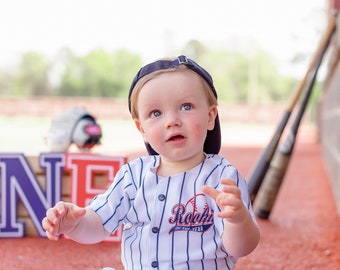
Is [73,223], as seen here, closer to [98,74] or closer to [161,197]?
[161,197]

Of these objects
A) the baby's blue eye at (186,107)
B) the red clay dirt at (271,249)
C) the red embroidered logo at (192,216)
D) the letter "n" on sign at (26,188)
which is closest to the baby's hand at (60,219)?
the red embroidered logo at (192,216)

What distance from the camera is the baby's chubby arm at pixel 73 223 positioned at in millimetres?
1127

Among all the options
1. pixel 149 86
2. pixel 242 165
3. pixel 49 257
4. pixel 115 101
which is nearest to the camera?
pixel 149 86

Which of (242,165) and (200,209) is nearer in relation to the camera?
(200,209)

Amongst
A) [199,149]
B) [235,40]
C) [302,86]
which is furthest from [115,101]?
[199,149]

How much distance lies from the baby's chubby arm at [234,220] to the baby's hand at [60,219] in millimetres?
316

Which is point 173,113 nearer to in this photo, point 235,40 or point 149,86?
point 149,86

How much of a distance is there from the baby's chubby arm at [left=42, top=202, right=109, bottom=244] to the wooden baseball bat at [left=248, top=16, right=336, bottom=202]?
1579 mm

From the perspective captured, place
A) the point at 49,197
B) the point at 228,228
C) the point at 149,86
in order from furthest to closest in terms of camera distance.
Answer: the point at 49,197
the point at 149,86
the point at 228,228

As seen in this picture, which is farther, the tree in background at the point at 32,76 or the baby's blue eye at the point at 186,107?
the tree in background at the point at 32,76

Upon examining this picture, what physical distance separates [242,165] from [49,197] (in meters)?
4.62

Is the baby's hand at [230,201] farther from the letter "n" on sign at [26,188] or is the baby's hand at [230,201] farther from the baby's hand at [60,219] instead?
the letter "n" on sign at [26,188]

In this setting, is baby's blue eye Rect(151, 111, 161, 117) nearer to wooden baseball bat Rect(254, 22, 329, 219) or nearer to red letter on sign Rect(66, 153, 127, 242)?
red letter on sign Rect(66, 153, 127, 242)

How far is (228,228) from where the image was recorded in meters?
1.12
